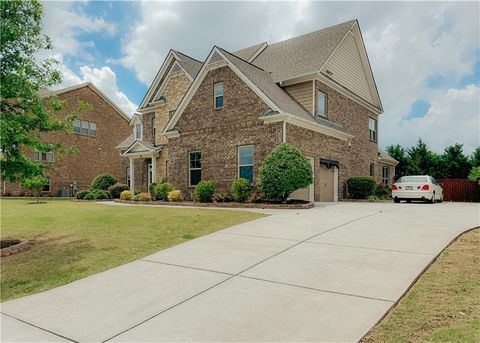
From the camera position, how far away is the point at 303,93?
768 inches

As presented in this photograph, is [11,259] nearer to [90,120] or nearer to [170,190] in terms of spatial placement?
[170,190]

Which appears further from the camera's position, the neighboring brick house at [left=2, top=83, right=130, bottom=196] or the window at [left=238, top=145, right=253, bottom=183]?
the neighboring brick house at [left=2, top=83, right=130, bottom=196]

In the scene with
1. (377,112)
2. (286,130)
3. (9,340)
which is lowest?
(9,340)

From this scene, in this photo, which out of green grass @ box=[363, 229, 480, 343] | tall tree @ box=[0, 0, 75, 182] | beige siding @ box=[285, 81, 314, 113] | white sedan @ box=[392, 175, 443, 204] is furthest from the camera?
beige siding @ box=[285, 81, 314, 113]

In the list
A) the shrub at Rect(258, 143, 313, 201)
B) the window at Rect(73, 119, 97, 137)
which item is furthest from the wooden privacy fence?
the window at Rect(73, 119, 97, 137)

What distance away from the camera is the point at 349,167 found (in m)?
22.0

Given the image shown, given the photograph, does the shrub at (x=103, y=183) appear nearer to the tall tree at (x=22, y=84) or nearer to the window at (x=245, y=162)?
the window at (x=245, y=162)

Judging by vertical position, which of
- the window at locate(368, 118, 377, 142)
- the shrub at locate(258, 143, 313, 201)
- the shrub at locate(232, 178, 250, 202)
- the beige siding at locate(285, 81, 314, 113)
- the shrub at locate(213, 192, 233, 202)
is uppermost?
the beige siding at locate(285, 81, 314, 113)

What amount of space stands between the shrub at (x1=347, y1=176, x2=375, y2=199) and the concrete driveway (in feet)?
42.0

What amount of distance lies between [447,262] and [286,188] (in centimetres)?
872

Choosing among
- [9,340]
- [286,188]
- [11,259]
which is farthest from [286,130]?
[9,340]

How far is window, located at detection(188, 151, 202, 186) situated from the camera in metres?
19.5

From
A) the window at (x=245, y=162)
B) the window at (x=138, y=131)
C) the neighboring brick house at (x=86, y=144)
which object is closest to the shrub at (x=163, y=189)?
the window at (x=245, y=162)

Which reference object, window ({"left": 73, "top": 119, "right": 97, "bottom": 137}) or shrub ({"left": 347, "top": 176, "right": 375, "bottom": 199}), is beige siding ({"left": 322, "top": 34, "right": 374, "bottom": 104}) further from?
window ({"left": 73, "top": 119, "right": 97, "bottom": 137})
